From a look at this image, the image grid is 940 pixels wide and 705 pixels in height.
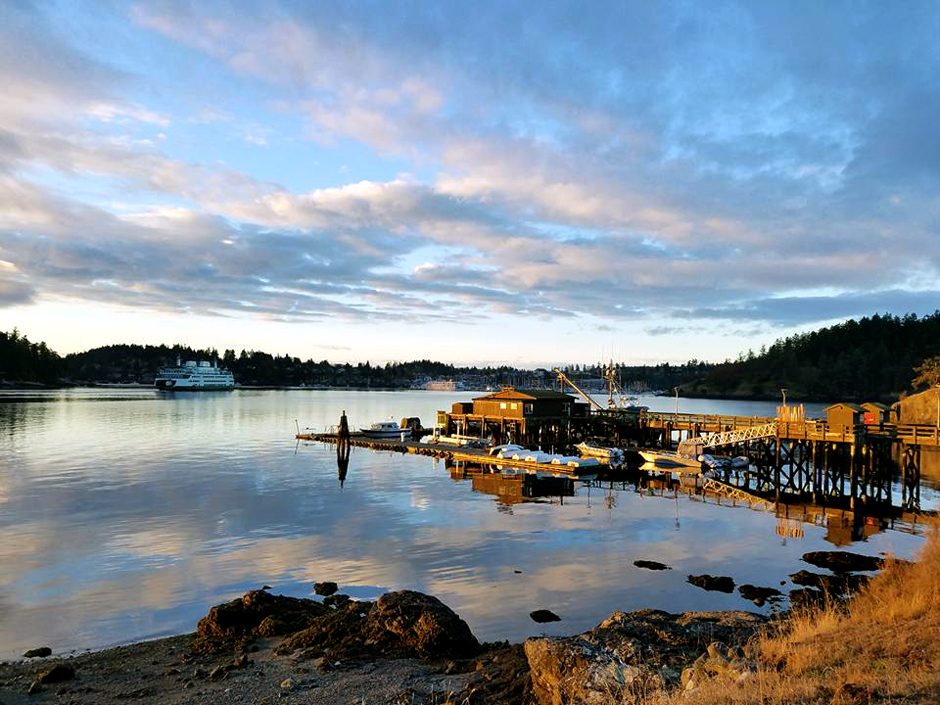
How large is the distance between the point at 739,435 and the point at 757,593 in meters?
35.7

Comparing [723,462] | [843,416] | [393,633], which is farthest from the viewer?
[723,462]

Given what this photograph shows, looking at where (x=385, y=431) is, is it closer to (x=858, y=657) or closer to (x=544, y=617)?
(x=544, y=617)

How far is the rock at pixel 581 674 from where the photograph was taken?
11641 millimetres

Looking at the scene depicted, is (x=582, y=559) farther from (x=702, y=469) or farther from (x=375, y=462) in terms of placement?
(x=375, y=462)

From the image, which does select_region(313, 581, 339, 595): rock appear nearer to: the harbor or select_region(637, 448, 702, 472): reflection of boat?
the harbor

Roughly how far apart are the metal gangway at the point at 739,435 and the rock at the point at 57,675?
1998 inches

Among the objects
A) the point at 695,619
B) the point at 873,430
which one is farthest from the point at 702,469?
the point at 695,619

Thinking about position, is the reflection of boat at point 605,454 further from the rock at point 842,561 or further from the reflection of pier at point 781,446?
the rock at point 842,561

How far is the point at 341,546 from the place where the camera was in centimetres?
3234

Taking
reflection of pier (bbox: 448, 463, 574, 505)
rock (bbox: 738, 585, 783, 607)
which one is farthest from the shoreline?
reflection of pier (bbox: 448, 463, 574, 505)

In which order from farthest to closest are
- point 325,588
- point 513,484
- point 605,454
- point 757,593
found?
1. point 605,454
2. point 513,484
3. point 325,588
4. point 757,593

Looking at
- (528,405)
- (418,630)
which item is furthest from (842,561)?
(528,405)

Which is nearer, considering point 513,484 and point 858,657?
point 858,657

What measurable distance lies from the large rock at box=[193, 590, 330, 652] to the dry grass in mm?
13924
